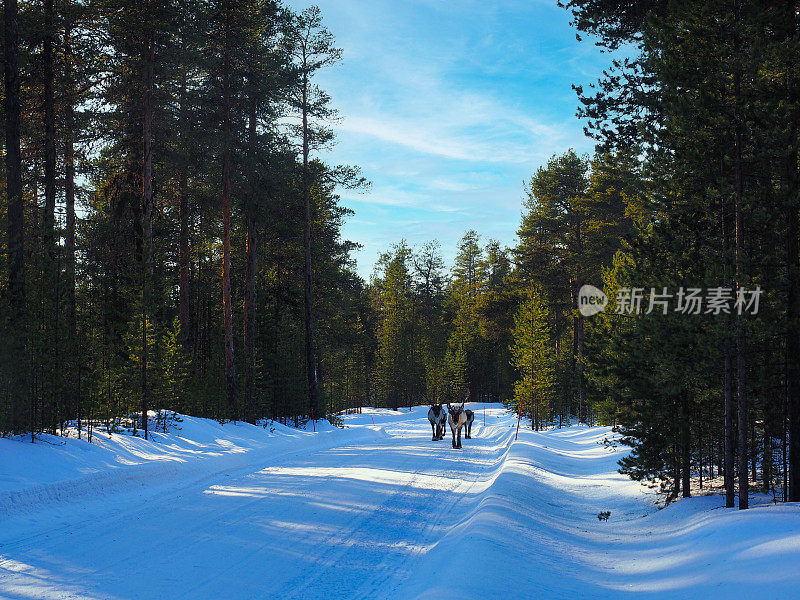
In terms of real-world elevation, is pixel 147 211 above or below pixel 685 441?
above

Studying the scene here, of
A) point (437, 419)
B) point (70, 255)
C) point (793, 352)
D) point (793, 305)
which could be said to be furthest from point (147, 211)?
point (793, 352)

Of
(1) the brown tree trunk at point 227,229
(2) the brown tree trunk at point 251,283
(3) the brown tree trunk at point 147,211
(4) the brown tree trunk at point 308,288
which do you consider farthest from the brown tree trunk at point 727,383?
(4) the brown tree trunk at point 308,288

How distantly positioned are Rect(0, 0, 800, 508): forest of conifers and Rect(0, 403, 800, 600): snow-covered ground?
173 cm

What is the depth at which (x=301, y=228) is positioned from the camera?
34438 mm

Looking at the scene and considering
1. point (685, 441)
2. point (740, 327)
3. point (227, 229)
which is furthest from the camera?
point (227, 229)

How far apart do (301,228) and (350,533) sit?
27255 mm

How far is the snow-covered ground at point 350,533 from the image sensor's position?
6266 mm

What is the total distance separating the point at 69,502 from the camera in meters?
10.6

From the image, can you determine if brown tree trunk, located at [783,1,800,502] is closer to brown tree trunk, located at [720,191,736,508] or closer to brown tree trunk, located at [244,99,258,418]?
brown tree trunk, located at [720,191,736,508]

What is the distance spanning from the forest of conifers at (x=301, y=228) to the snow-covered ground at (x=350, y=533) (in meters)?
1.73

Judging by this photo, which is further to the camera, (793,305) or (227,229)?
(227,229)

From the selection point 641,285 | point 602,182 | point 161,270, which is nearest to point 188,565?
point 641,285

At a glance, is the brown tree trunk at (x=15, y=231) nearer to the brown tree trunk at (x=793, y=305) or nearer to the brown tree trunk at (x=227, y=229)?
the brown tree trunk at (x=227, y=229)

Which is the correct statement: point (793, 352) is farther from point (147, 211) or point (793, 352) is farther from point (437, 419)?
point (147, 211)
